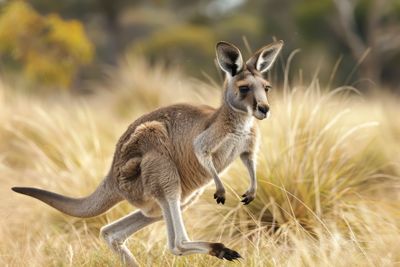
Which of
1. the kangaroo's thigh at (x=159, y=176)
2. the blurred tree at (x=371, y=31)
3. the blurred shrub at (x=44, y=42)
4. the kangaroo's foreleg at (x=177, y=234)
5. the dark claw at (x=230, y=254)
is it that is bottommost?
the dark claw at (x=230, y=254)

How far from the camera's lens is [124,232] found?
15.1 feet

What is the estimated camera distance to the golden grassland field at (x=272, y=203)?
4.62 metres

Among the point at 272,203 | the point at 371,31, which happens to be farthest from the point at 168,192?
the point at 371,31

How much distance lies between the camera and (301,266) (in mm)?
4184

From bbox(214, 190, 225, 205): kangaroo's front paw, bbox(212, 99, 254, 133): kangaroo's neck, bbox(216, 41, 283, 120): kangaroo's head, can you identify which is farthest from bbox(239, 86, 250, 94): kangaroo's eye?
bbox(214, 190, 225, 205): kangaroo's front paw

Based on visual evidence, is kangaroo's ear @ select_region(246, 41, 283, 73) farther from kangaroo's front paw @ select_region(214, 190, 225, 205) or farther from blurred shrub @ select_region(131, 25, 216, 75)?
blurred shrub @ select_region(131, 25, 216, 75)

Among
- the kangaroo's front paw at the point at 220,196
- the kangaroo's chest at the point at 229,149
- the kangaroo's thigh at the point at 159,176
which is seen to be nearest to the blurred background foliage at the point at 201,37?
the kangaroo's thigh at the point at 159,176

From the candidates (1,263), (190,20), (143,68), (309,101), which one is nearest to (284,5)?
(190,20)

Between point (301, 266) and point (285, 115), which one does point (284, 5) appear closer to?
point (285, 115)

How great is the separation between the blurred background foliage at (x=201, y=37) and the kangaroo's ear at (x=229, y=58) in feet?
41.1

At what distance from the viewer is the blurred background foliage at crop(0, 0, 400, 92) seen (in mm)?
16641

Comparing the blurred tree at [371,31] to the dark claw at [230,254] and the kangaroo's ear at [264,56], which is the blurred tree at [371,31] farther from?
the dark claw at [230,254]

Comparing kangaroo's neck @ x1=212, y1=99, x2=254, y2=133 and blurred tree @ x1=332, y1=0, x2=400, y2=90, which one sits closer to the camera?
kangaroo's neck @ x1=212, y1=99, x2=254, y2=133

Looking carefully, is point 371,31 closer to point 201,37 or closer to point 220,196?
point 201,37
